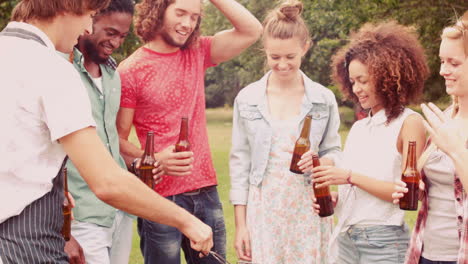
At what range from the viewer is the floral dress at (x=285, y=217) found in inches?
167

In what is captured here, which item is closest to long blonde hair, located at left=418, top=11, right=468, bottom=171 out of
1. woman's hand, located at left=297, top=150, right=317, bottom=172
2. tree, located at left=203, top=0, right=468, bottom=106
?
woman's hand, located at left=297, top=150, right=317, bottom=172

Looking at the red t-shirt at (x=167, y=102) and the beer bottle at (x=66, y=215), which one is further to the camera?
the red t-shirt at (x=167, y=102)

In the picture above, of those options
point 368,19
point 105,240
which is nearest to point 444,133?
point 105,240

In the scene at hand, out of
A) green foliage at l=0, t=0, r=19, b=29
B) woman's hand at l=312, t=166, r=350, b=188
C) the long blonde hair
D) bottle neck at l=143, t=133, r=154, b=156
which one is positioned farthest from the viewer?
green foliage at l=0, t=0, r=19, b=29

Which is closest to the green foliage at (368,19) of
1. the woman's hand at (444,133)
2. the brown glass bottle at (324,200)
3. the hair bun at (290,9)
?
the hair bun at (290,9)

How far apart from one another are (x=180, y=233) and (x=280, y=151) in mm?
895

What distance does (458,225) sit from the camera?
11.0 ft

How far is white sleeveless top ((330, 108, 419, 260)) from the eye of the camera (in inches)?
154

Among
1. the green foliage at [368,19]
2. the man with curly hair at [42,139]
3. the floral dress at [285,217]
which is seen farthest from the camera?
the green foliage at [368,19]

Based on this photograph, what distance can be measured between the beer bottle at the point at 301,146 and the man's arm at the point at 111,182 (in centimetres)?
139

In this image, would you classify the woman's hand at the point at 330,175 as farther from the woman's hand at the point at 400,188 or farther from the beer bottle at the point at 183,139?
the beer bottle at the point at 183,139

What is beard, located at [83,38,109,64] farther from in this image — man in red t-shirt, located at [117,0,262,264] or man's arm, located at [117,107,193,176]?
man's arm, located at [117,107,193,176]

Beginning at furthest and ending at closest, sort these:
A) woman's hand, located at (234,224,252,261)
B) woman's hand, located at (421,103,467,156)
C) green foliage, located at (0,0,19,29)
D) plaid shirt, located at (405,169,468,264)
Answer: green foliage, located at (0,0,19,29)
woman's hand, located at (234,224,252,261)
plaid shirt, located at (405,169,468,264)
woman's hand, located at (421,103,467,156)

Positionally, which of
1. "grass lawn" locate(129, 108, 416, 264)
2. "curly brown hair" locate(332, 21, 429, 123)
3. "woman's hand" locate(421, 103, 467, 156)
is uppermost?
"curly brown hair" locate(332, 21, 429, 123)
